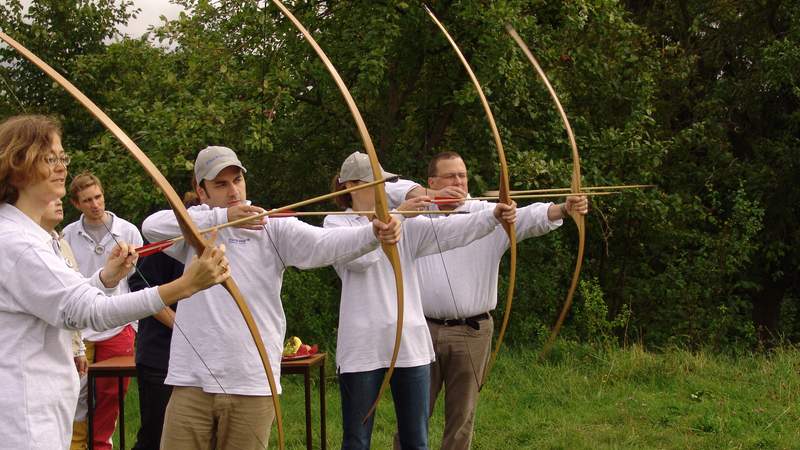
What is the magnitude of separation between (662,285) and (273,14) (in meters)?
4.40

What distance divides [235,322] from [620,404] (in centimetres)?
327

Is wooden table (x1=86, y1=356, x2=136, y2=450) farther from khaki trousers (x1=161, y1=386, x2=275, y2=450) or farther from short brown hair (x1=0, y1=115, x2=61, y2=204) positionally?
short brown hair (x1=0, y1=115, x2=61, y2=204)

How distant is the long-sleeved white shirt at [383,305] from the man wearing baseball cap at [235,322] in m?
0.25

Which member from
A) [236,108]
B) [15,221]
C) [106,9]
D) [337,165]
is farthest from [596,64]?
[15,221]

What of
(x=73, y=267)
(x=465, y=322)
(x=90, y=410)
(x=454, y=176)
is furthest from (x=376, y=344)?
(x=90, y=410)

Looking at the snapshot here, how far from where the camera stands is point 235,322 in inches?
115

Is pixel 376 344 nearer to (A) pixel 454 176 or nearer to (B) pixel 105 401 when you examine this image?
(A) pixel 454 176

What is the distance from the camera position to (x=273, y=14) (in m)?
8.27

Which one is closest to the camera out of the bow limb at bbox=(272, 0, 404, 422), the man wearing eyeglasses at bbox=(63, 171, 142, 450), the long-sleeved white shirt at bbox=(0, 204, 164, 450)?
the long-sleeved white shirt at bbox=(0, 204, 164, 450)

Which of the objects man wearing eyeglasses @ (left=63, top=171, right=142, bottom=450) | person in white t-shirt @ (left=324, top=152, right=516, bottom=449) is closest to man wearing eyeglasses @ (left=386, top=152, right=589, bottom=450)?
person in white t-shirt @ (left=324, top=152, right=516, bottom=449)

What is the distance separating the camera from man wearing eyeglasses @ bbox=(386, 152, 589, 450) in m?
3.89

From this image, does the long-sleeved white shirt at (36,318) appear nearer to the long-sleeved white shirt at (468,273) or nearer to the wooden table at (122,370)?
the long-sleeved white shirt at (468,273)

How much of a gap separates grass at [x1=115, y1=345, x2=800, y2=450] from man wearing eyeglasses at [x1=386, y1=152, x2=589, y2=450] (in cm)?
128

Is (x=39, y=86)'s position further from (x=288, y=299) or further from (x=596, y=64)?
(x=596, y=64)
